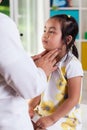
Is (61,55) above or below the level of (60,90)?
above

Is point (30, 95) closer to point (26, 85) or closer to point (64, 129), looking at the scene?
point (26, 85)

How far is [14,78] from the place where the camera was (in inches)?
36.2

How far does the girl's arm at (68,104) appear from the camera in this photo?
130 cm

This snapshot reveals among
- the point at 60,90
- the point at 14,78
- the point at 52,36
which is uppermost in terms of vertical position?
the point at 52,36

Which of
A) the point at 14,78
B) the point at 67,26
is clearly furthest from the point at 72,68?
the point at 14,78

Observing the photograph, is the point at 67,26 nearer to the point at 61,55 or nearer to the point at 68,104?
the point at 61,55

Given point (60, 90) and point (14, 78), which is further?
point (60, 90)

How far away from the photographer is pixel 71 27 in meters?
1.45

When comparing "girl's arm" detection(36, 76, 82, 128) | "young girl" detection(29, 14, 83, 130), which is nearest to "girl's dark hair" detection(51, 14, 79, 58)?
"young girl" detection(29, 14, 83, 130)

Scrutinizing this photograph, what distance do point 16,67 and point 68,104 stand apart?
482mm

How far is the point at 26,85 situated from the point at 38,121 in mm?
417

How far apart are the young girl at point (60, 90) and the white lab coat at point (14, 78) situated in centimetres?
30

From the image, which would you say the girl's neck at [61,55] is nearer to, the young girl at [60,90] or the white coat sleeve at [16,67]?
the young girl at [60,90]

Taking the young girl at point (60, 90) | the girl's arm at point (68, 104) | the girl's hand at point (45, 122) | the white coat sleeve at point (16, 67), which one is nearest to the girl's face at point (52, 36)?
the young girl at point (60, 90)
